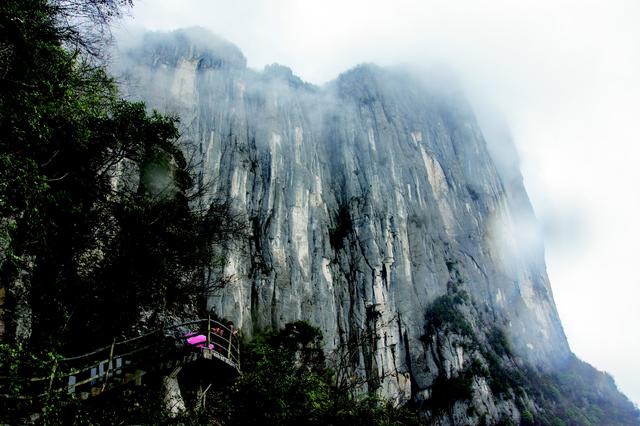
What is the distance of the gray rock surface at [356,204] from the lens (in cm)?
4094

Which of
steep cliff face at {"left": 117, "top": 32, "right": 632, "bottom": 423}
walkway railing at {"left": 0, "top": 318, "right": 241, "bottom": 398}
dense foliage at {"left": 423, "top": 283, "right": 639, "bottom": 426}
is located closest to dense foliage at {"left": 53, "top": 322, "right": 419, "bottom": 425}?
walkway railing at {"left": 0, "top": 318, "right": 241, "bottom": 398}

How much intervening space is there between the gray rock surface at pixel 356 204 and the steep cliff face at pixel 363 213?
6.3 inches

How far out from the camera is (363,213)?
50.6 meters

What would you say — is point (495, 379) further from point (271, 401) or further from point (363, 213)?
point (271, 401)

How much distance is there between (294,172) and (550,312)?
42489 mm

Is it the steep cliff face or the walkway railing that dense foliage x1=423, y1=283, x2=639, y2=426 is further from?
the walkway railing

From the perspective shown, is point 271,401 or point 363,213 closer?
point 271,401

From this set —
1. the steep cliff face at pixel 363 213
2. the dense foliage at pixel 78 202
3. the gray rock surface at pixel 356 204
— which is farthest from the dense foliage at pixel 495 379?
the dense foliage at pixel 78 202

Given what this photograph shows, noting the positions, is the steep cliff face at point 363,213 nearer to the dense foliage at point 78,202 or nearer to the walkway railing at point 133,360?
the dense foliage at point 78,202

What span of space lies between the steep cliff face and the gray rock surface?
160mm

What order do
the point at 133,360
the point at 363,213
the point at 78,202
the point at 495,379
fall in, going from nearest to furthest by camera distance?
1. the point at 133,360
2. the point at 78,202
3. the point at 495,379
4. the point at 363,213

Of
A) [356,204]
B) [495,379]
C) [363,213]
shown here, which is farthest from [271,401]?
[356,204]

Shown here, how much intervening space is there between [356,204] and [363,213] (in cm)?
159

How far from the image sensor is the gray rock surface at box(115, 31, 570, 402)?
40.9 metres
